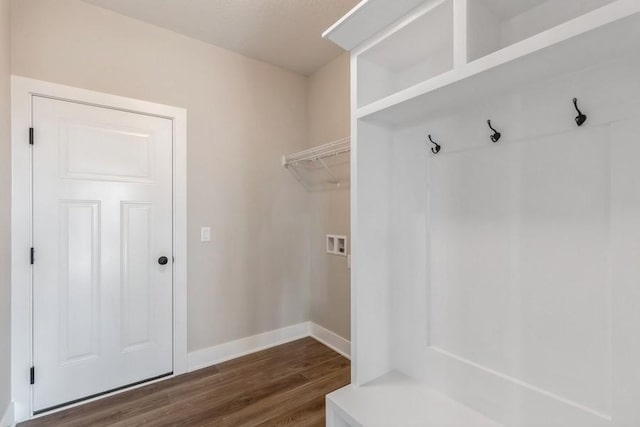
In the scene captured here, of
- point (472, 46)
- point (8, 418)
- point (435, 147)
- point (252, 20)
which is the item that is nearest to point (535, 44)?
point (472, 46)

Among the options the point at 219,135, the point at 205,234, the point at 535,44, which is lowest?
the point at 205,234

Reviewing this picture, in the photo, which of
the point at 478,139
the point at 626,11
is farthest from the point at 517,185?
the point at 626,11

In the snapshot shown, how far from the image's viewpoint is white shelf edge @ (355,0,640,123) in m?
0.64

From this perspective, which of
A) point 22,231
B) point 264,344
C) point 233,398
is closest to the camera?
point 22,231

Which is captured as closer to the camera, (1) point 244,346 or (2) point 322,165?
(1) point 244,346

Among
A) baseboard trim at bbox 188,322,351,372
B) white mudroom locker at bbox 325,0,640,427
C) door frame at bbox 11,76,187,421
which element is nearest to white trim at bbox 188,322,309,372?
baseboard trim at bbox 188,322,351,372

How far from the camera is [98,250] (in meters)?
2.00

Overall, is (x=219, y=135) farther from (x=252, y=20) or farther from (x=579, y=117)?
(x=579, y=117)

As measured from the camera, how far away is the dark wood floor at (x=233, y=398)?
5.79 ft

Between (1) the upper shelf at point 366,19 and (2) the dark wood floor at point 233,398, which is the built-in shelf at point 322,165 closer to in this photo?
(1) the upper shelf at point 366,19

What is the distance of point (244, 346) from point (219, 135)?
72.0 inches

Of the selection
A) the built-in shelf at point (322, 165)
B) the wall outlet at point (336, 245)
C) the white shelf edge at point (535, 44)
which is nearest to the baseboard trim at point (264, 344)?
the wall outlet at point (336, 245)

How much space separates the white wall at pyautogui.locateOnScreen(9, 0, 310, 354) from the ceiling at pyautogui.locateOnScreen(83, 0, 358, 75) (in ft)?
0.34

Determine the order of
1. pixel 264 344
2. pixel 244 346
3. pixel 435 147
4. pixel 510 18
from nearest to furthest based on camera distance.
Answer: pixel 510 18 → pixel 435 147 → pixel 244 346 → pixel 264 344
